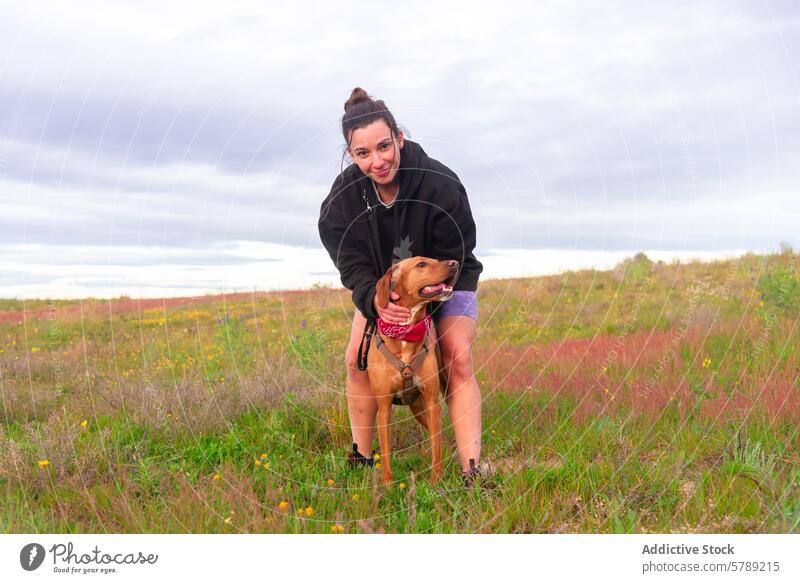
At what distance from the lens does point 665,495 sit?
12.1 feet

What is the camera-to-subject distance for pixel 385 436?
422 centimetres

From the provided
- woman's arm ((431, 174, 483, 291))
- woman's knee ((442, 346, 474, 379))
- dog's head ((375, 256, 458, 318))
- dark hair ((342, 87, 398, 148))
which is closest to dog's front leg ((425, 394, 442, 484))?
woman's knee ((442, 346, 474, 379))

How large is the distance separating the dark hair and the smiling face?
0.13ft

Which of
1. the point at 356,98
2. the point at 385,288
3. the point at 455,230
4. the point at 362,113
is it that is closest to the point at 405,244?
the point at 455,230

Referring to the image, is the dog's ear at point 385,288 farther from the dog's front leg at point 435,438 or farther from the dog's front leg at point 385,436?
the dog's front leg at point 435,438

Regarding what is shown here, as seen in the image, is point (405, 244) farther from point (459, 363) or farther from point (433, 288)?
point (459, 363)

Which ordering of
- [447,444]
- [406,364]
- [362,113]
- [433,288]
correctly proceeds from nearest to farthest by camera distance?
[433,288]
[362,113]
[406,364]
[447,444]

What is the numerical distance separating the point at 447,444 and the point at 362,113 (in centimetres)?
263

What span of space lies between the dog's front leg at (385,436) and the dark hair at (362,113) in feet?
6.07

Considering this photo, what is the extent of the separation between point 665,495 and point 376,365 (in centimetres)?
205

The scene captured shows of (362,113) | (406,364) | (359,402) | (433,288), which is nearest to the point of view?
(433,288)

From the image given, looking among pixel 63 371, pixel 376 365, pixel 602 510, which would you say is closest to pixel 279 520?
pixel 376 365

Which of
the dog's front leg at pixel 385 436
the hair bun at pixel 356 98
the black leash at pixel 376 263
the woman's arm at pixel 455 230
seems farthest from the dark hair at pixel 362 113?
the dog's front leg at pixel 385 436

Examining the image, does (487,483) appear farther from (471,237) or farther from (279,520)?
(471,237)
